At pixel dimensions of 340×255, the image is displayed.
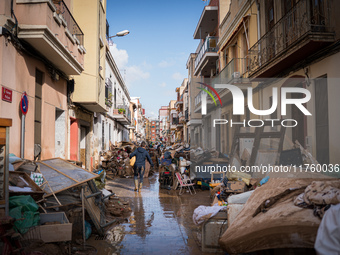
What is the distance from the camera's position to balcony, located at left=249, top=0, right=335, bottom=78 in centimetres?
769

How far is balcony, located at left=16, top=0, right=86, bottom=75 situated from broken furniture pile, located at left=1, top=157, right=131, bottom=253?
324cm

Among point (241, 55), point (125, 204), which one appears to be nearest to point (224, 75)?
point (241, 55)

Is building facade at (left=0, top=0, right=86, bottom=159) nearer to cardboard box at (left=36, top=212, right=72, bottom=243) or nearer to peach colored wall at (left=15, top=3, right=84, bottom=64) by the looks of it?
peach colored wall at (left=15, top=3, right=84, bottom=64)

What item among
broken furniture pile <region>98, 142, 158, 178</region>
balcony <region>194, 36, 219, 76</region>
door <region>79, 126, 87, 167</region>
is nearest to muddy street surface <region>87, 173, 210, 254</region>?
door <region>79, 126, 87, 167</region>

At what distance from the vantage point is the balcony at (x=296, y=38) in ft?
25.2

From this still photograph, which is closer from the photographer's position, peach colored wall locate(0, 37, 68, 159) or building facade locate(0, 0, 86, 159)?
peach colored wall locate(0, 37, 68, 159)

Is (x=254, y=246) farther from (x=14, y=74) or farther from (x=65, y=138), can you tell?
(x=65, y=138)

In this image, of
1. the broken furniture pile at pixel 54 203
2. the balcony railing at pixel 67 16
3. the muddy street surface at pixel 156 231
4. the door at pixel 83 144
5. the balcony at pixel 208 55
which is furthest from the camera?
the balcony at pixel 208 55

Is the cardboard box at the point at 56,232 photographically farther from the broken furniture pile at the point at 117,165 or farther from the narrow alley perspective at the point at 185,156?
the broken furniture pile at the point at 117,165

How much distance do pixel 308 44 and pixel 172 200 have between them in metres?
5.88

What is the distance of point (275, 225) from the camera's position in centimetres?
308

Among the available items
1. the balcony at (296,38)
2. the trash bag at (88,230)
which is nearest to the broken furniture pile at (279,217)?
the trash bag at (88,230)

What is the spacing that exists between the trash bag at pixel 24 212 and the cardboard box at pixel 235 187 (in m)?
4.11

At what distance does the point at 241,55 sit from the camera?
1501cm
